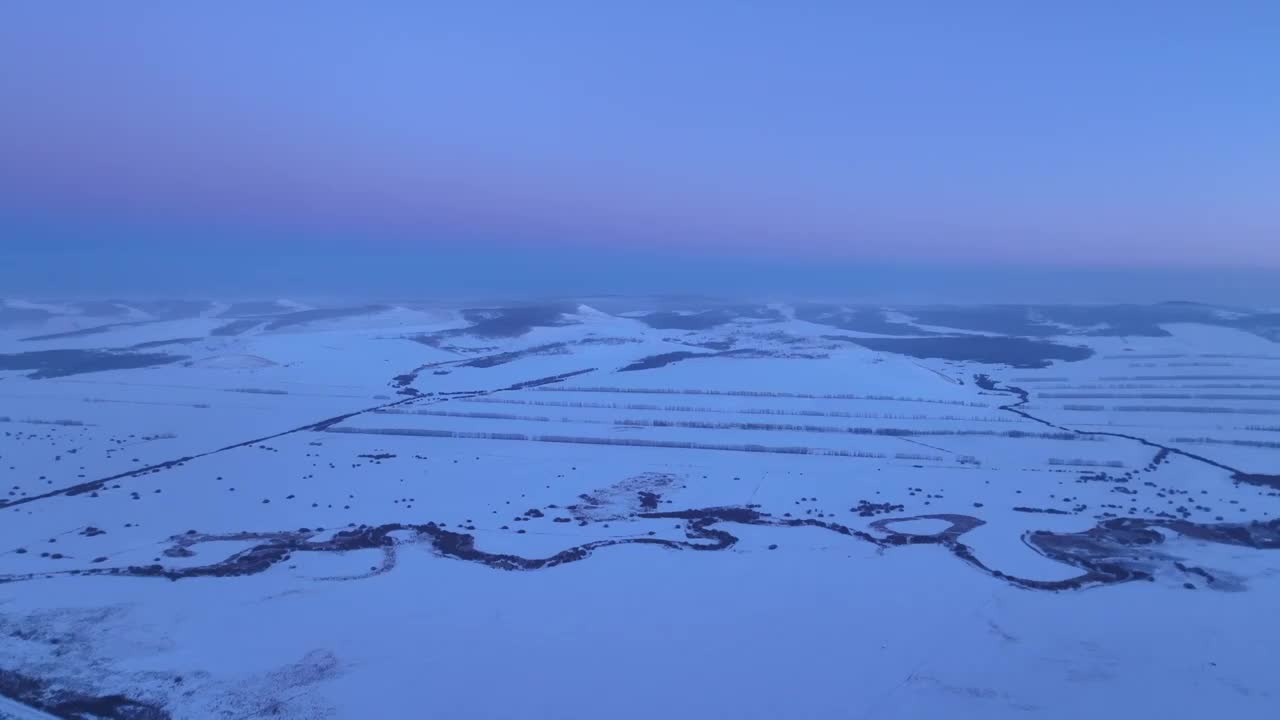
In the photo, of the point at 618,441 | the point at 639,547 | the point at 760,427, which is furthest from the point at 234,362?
the point at 639,547

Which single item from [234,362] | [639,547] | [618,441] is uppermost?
[234,362]

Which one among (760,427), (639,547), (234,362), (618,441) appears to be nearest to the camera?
(639,547)

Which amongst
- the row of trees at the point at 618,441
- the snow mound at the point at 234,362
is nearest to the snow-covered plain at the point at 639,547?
the row of trees at the point at 618,441

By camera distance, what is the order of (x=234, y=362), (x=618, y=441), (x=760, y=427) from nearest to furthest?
(x=618, y=441), (x=760, y=427), (x=234, y=362)

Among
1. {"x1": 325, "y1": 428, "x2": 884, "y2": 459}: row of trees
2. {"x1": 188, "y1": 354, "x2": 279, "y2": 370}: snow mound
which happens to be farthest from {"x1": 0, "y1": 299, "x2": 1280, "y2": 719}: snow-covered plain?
{"x1": 188, "y1": 354, "x2": 279, "y2": 370}: snow mound

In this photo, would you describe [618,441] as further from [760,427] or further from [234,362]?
[234,362]

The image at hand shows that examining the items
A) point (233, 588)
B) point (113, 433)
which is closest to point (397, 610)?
point (233, 588)

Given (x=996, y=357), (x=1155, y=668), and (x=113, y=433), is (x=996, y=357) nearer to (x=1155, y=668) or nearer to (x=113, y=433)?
(x=1155, y=668)

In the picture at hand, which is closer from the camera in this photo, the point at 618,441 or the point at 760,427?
the point at 618,441

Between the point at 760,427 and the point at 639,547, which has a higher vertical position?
the point at 760,427
